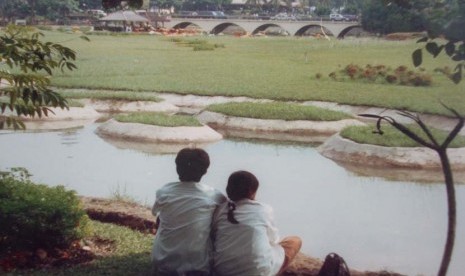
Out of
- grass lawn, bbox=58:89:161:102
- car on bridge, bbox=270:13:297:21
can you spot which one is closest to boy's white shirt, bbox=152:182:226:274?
car on bridge, bbox=270:13:297:21

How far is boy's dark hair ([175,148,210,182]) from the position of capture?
3.02 m

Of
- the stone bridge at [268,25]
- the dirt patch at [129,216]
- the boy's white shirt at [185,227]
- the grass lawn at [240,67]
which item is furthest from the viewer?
the grass lawn at [240,67]

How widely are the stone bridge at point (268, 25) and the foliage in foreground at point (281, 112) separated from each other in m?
0.82

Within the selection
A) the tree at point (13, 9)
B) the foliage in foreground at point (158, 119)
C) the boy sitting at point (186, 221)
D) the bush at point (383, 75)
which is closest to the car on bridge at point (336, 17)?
the bush at point (383, 75)

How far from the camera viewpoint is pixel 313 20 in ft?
25.5

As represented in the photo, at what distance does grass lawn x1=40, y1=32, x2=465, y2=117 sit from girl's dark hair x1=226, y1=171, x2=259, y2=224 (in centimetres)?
417

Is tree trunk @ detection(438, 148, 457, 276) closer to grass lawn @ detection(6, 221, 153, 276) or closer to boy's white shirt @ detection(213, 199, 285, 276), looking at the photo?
boy's white shirt @ detection(213, 199, 285, 276)

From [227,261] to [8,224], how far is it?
1.24 meters

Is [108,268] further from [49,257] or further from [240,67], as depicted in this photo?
[240,67]

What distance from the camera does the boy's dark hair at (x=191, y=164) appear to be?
3023 millimetres

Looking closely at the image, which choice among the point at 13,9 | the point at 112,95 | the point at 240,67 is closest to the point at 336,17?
the point at 240,67

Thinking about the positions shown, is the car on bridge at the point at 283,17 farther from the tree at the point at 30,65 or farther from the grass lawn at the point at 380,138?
the tree at the point at 30,65

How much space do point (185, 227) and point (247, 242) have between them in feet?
0.99

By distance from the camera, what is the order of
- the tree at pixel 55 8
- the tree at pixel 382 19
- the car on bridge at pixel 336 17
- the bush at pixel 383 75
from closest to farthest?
the tree at pixel 382 19
the car on bridge at pixel 336 17
the bush at pixel 383 75
the tree at pixel 55 8
